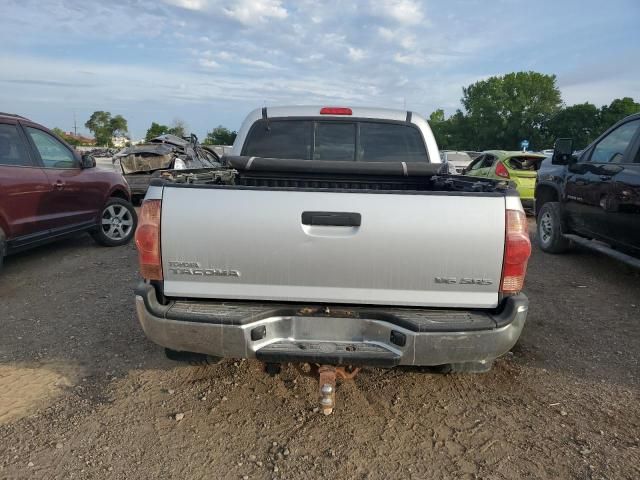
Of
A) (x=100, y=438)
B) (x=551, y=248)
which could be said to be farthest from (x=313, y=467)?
(x=551, y=248)

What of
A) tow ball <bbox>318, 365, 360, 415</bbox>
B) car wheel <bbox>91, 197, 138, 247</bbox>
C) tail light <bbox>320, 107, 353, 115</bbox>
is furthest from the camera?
car wheel <bbox>91, 197, 138, 247</bbox>

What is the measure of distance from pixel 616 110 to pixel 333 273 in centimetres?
6660

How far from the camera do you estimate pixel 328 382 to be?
2809 millimetres

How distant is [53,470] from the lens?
2559 mm

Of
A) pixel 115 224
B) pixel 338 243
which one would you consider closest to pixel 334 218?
pixel 338 243

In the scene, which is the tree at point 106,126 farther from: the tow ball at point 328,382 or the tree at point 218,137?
the tow ball at point 328,382

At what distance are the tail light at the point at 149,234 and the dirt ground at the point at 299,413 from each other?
1033 millimetres

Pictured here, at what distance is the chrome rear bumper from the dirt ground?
0.54 metres

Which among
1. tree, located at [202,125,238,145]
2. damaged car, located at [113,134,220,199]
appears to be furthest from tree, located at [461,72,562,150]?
damaged car, located at [113,134,220,199]

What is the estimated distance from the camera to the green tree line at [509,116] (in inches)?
2697

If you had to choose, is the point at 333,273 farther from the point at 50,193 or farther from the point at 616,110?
the point at 616,110

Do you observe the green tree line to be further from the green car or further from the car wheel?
the car wheel

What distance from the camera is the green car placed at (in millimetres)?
10875

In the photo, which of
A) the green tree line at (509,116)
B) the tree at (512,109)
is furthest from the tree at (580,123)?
the tree at (512,109)
